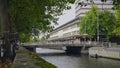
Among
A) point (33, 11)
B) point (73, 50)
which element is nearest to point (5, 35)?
point (33, 11)

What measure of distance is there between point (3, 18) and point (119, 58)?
1977 inches

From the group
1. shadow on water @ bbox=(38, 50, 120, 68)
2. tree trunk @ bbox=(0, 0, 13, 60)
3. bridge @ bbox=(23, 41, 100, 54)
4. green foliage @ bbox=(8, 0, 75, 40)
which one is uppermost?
green foliage @ bbox=(8, 0, 75, 40)

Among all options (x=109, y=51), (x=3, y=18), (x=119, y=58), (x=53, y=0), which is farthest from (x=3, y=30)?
(x=109, y=51)

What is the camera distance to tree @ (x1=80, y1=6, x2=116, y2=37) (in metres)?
96.3

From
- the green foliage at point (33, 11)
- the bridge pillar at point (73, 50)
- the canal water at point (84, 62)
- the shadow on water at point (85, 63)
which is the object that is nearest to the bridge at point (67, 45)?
the bridge pillar at point (73, 50)

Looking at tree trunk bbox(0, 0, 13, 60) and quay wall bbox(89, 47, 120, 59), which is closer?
tree trunk bbox(0, 0, 13, 60)

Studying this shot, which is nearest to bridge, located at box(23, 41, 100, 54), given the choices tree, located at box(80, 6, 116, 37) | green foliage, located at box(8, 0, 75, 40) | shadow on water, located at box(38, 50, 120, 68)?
tree, located at box(80, 6, 116, 37)

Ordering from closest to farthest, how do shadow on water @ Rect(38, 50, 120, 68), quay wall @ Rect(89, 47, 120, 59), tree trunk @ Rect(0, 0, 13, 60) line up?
tree trunk @ Rect(0, 0, 13, 60) < shadow on water @ Rect(38, 50, 120, 68) < quay wall @ Rect(89, 47, 120, 59)

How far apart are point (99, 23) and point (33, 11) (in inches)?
2817

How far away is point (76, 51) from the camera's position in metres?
114

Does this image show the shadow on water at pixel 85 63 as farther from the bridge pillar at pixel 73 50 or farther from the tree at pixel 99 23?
the bridge pillar at pixel 73 50

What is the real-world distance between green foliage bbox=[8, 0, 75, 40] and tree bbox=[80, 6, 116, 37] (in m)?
47.6

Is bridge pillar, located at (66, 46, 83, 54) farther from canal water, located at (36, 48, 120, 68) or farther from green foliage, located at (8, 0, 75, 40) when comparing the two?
A: green foliage, located at (8, 0, 75, 40)

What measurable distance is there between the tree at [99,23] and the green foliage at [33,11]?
47.6 meters
